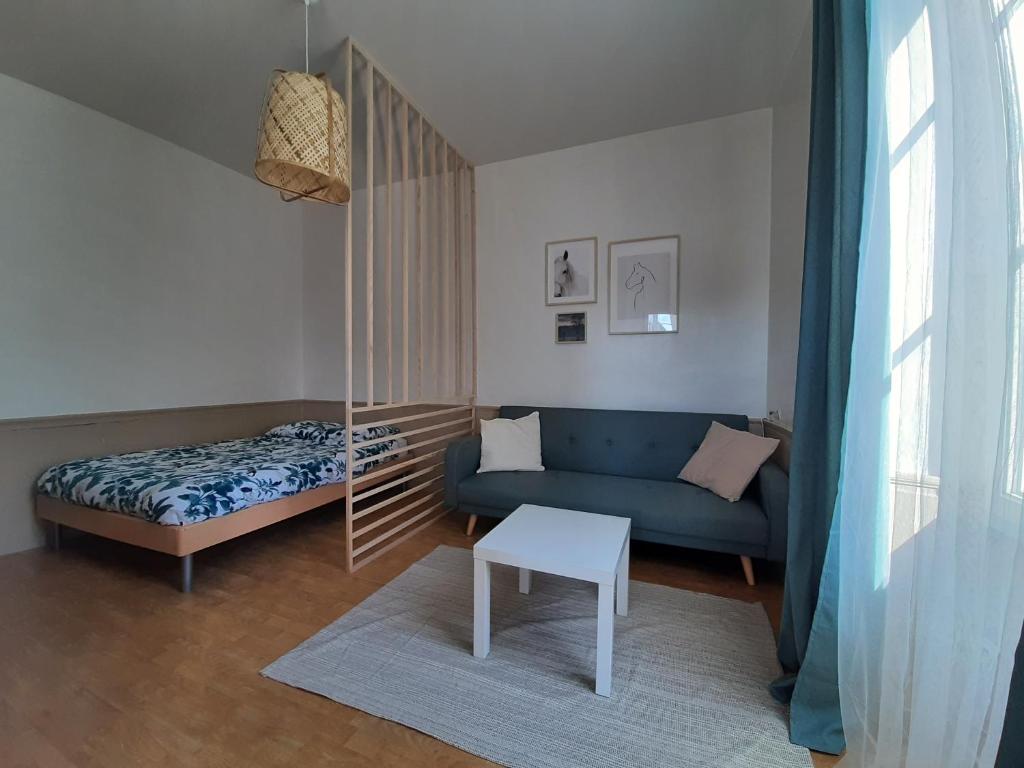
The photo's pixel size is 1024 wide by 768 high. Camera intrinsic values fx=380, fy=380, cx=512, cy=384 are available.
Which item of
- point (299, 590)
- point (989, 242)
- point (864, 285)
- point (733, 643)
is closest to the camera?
point (989, 242)

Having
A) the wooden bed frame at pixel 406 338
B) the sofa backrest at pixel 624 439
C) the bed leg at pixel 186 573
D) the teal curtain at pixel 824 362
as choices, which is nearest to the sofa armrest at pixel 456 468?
the wooden bed frame at pixel 406 338

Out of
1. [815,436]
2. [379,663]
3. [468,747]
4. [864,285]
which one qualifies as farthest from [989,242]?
[379,663]

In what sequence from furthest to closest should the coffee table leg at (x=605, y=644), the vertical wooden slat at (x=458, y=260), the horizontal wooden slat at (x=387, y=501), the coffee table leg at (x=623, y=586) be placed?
the vertical wooden slat at (x=458, y=260) → the horizontal wooden slat at (x=387, y=501) → the coffee table leg at (x=623, y=586) → the coffee table leg at (x=605, y=644)

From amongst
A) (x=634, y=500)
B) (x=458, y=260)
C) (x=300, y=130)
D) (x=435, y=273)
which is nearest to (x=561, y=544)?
(x=634, y=500)

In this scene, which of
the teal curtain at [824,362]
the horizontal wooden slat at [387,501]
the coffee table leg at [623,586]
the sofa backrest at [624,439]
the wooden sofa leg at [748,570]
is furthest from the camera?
the sofa backrest at [624,439]

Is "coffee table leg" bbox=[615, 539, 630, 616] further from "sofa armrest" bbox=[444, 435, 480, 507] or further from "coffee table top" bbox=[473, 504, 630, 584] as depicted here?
"sofa armrest" bbox=[444, 435, 480, 507]

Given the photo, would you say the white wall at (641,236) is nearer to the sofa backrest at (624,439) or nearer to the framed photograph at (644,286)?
the framed photograph at (644,286)

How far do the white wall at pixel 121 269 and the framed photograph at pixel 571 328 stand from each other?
2762 millimetres

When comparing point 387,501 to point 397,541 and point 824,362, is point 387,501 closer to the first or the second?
point 397,541

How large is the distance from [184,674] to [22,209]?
110 inches

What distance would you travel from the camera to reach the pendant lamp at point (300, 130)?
145cm

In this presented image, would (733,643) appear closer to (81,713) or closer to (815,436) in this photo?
(815,436)

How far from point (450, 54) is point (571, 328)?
178 cm

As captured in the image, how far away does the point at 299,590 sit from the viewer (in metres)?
1.85
